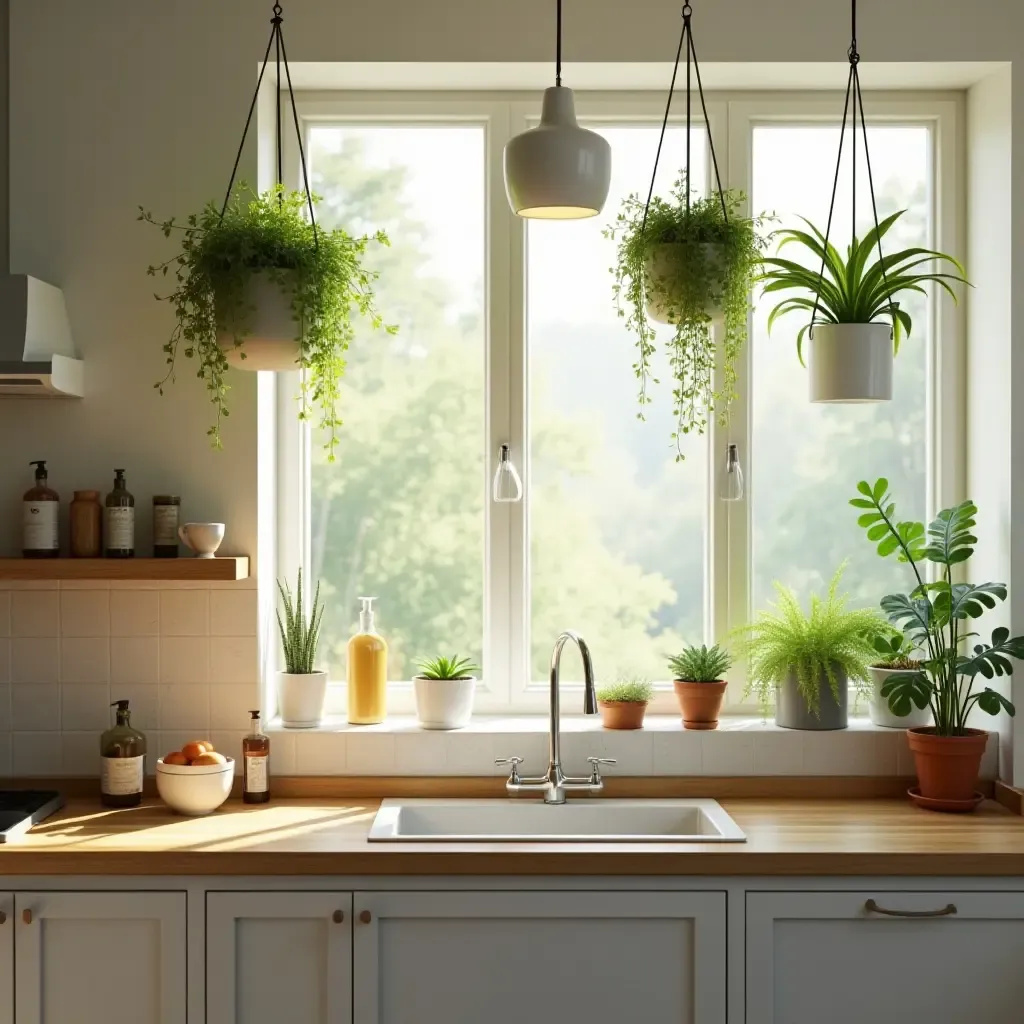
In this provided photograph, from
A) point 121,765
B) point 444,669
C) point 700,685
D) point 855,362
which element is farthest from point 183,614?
point 855,362

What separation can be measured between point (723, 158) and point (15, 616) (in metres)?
2.20

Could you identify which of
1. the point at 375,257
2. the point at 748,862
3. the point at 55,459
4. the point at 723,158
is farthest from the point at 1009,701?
the point at 55,459

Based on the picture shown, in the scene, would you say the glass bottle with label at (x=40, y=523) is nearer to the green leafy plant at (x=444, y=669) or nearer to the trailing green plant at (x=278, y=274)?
the trailing green plant at (x=278, y=274)

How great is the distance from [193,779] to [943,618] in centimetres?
182

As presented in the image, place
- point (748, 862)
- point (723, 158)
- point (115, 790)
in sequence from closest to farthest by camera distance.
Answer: point (748, 862) → point (115, 790) → point (723, 158)

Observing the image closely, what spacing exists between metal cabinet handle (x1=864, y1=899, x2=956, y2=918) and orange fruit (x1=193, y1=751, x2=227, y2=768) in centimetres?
145

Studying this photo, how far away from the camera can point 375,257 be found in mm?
3148

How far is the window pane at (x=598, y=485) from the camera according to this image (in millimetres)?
3145

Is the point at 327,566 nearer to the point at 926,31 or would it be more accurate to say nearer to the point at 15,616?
the point at 15,616

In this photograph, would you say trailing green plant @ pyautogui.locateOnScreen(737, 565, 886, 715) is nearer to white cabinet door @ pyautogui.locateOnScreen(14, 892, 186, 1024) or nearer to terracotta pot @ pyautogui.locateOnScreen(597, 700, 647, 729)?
terracotta pot @ pyautogui.locateOnScreen(597, 700, 647, 729)

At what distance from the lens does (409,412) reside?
3137mm

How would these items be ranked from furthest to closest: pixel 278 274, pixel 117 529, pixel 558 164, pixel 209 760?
pixel 117 529 → pixel 209 760 → pixel 278 274 → pixel 558 164

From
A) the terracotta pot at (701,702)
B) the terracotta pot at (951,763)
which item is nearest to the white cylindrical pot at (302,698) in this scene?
the terracotta pot at (701,702)

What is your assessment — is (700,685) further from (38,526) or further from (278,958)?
(38,526)
